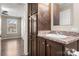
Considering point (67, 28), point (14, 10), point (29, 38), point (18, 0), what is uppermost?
point (18, 0)

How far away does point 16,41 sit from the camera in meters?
1.67

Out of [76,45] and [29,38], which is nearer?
[76,45]

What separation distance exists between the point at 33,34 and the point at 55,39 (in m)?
0.34

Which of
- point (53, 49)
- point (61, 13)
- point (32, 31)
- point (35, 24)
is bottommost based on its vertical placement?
point (53, 49)

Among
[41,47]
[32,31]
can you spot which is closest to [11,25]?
[32,31]

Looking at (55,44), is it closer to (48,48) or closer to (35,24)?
(48,48)

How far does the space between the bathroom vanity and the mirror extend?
0.19 metres

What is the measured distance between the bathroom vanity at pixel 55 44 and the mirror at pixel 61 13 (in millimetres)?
190

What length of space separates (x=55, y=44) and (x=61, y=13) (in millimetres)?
469

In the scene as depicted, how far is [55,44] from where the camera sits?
5.36 feet

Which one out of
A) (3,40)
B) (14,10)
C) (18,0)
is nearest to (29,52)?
(3,40)

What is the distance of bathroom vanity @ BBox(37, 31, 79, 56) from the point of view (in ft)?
5.21

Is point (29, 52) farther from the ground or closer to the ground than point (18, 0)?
closer to the ground

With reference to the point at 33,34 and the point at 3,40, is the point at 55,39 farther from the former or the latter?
the point at 3,40
